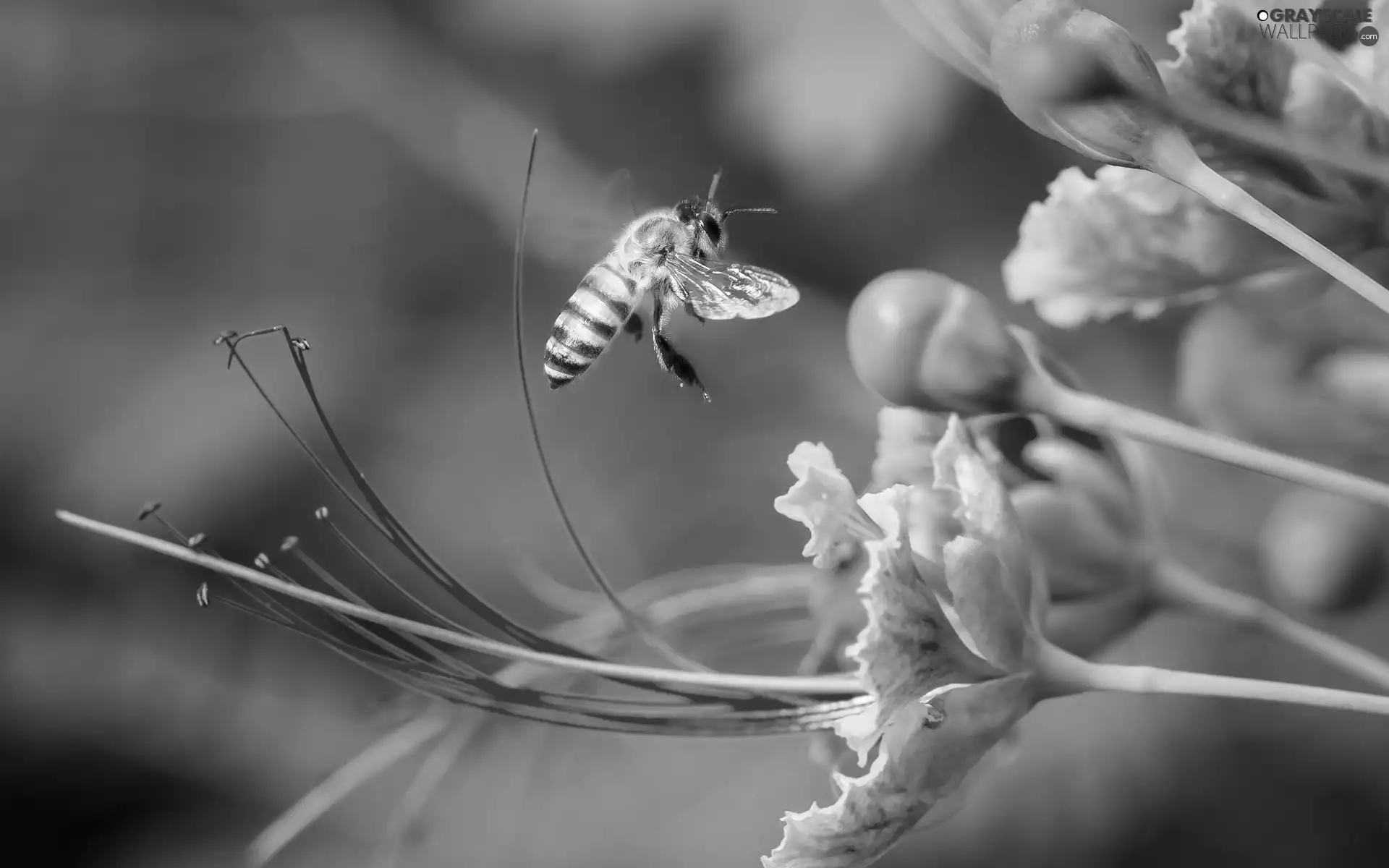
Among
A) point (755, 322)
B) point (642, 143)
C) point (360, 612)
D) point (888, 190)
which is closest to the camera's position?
point (360, 612)

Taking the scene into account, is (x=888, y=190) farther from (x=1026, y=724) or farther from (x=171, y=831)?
(x=171, y=831)

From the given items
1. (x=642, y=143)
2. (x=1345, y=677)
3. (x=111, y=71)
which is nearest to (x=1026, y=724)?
(x=1345, y=677)

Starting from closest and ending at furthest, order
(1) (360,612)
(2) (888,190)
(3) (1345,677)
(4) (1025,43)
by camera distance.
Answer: (4) (1025,43) < (1) (360,612) < (3) (1345,677) < (2) (888,190)

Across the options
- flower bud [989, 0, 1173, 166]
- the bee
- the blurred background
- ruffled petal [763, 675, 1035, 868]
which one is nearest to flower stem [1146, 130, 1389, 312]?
flower bud [989, 0, 1173, 166]

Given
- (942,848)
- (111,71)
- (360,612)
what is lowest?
(942,848)

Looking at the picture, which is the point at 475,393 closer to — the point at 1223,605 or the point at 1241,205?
the point at 1223,605

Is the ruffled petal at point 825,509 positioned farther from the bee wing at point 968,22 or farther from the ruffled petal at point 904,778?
the bee wing at point 968,22

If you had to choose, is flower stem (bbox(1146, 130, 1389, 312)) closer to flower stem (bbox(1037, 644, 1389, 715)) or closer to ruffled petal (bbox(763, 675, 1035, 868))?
flower stem (bbox(1037, 644, 1389, 715))
